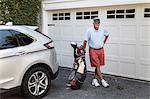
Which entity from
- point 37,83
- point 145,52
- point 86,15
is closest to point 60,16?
point 86,15

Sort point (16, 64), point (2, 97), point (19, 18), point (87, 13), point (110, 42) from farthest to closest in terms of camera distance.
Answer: point (19, 18)
point (87, 13)
point (110, 42)
point (2, 97)
point (16, 64)

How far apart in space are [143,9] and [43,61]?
3.20 metres

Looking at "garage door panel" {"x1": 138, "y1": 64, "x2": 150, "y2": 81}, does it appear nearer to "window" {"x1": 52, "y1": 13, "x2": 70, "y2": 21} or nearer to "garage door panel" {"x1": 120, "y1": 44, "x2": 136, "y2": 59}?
"garage door panel" {"x1": 120, "y1": 44, "x2": 136, "y2": 59}

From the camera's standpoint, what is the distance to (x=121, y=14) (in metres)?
8.83

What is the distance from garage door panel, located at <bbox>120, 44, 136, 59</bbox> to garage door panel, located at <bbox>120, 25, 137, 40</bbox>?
9.1 inches

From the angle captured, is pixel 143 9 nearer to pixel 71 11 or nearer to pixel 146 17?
pixel 146 17

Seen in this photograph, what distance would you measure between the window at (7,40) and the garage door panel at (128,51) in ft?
11.5

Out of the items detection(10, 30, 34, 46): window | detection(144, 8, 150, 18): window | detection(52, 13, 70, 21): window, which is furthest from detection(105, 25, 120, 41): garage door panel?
detection(10, 30, 34, 46): window

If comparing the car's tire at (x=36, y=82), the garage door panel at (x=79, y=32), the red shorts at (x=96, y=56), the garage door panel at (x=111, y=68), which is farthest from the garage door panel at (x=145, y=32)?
the car's tire at (x=36, y=82)

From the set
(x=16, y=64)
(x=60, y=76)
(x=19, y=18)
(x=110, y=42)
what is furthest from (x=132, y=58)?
(x=19, y=18)

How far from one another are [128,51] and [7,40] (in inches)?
147

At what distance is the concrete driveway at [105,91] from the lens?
22.9 ft

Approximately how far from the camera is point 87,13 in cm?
989

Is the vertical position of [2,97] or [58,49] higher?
[58,49]
